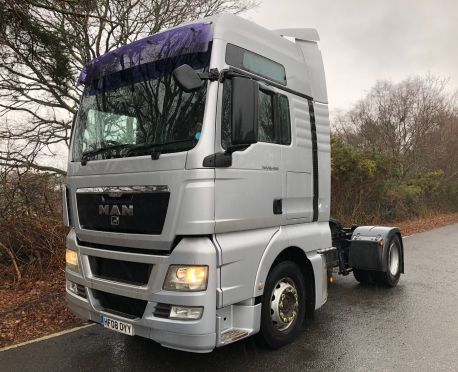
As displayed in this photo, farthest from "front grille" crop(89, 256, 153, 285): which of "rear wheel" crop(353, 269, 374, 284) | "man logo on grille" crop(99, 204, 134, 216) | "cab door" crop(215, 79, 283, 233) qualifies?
"rear wheel" crop(353, 269, 374, 284)

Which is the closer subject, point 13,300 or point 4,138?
point 13,300

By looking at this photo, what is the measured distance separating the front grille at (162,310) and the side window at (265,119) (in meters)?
1.68

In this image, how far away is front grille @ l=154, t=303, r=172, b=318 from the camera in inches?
139

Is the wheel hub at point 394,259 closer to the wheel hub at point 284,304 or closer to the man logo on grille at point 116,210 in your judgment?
the wheel hub at point 284,304

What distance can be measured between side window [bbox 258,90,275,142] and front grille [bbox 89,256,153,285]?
61.7 inches

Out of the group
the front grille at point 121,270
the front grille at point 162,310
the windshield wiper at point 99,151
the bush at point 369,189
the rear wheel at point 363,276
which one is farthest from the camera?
the bush at point 369,189

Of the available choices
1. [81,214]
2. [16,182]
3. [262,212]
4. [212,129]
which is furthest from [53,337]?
[16,182]

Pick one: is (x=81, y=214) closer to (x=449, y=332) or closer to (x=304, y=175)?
(x=304, y=175)

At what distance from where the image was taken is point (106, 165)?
3.98 meters

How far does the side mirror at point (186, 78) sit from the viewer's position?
3.50 m

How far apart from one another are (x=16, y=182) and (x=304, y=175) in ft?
17.6

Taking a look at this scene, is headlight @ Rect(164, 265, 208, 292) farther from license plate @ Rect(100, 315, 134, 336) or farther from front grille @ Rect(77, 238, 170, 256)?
license plate @ Rect(100, 315, 134, 336)

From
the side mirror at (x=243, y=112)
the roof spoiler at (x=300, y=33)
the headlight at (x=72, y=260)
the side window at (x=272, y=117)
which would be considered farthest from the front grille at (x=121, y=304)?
the roof spoiler at (x=300, y=33)

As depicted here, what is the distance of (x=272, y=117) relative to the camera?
13.9ft
